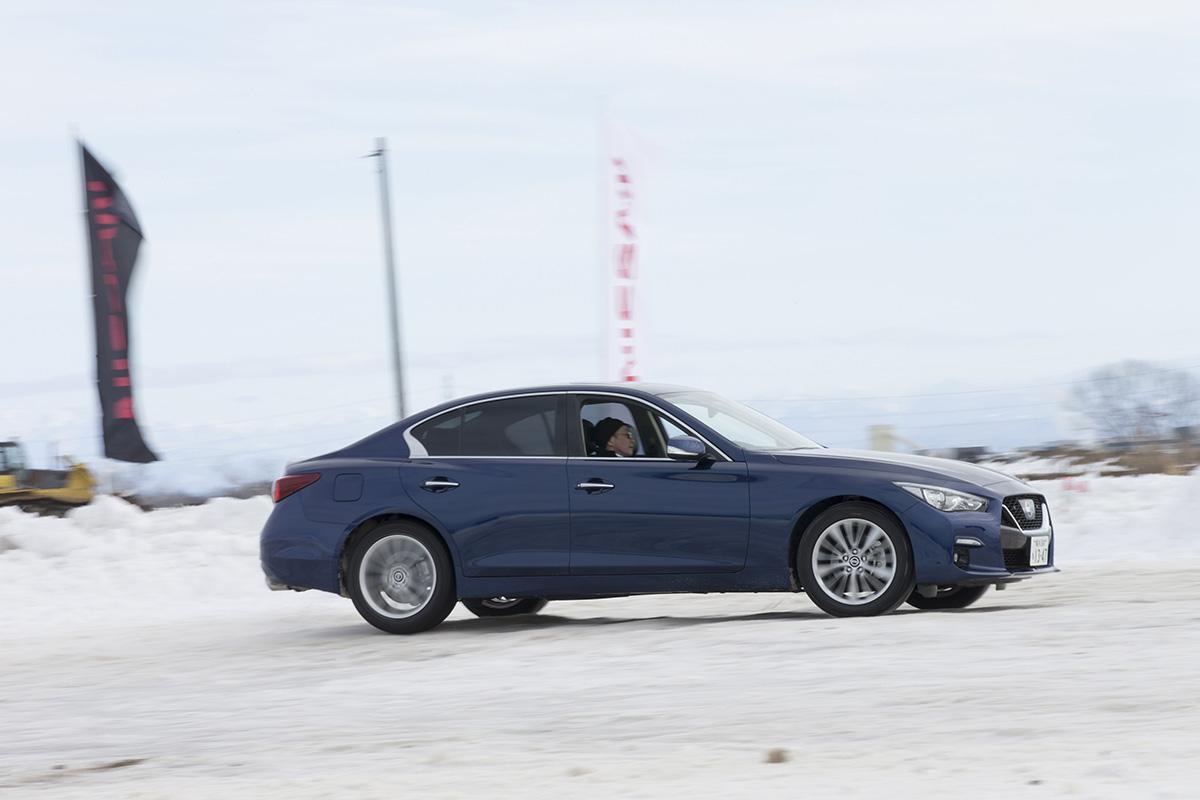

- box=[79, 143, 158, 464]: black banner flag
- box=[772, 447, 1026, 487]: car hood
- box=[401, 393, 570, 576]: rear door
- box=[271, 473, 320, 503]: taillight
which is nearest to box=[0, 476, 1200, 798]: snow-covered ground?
box=[401, 393, 570, 576]: rear door

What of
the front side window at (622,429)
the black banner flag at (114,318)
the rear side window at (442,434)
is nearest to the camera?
the front side window at (622,429)

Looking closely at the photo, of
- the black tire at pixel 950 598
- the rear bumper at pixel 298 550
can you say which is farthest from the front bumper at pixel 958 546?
the rear bumper at pixel 298 550

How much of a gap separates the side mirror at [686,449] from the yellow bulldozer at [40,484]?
20115 millimetres

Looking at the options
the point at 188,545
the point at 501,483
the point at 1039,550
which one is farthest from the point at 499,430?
the point at 188,545

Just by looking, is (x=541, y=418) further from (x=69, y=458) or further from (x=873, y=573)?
(x=69, y=458)

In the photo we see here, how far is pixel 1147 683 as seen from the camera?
725cm

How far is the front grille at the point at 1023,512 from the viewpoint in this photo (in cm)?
1015

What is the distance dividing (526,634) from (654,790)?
16.7ft

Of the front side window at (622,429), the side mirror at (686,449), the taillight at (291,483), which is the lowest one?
the taillight at (291,483)

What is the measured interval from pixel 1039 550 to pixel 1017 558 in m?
0.25

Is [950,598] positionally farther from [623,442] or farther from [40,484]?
[40,484]

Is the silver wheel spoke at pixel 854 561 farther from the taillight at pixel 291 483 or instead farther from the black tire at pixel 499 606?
the taillight at pixel 291 483

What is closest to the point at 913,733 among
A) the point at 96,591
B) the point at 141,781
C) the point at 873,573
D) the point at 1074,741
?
the point at 1074,741

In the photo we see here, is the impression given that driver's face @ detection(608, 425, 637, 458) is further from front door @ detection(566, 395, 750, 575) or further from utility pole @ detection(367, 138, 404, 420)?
utility pole @ detection(367, 138, 404, 420)
